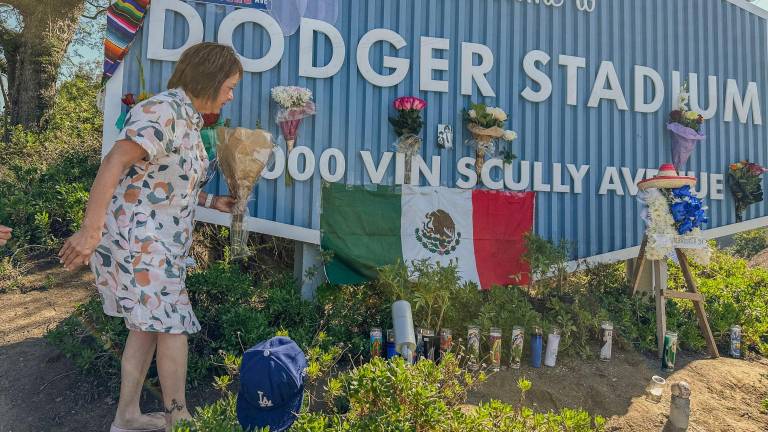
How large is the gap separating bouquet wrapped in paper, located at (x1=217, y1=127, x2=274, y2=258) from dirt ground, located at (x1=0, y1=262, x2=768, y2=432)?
3.76 ft

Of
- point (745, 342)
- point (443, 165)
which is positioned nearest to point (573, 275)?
point (745, 342)

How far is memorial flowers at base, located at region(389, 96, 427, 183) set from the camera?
15.7 ft

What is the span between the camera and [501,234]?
507cm

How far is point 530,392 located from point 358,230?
1.96 metres

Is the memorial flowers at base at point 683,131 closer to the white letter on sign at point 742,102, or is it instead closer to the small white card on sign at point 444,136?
the white letter on sign at point 742,102

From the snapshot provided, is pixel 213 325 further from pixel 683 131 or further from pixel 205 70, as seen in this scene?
pixel 683 131

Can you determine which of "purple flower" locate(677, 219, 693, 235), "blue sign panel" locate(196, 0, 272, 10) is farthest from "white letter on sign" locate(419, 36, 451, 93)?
"purple flower" locate(677, 219, 693, 235)

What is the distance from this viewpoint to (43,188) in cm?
521

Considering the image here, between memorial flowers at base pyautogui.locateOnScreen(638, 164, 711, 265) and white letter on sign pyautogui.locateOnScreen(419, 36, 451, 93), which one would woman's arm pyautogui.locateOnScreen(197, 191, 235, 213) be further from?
memorial flowers at base pyautogui.locateOnScreen(638, 164, 711, 265)

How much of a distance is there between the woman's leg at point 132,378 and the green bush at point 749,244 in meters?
12.5

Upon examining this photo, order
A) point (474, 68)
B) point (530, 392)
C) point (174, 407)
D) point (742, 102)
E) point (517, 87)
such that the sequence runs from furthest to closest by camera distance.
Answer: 1. point (742, 102)
2. point (517, 87)
3. point (474, 68)
4. point (530, 392)
5. point (174, 407)

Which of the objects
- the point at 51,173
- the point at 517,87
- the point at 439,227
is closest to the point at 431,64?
the point at 517,87

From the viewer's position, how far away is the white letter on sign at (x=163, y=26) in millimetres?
4371

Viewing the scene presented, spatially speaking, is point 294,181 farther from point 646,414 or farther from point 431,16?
point 646,414
